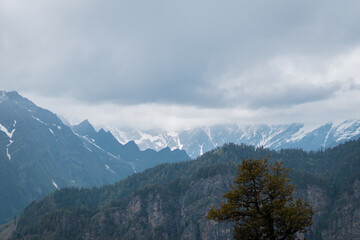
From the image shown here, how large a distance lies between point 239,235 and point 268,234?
432cm

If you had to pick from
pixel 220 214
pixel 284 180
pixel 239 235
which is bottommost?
pixel 239 235

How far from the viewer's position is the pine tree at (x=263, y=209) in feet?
163

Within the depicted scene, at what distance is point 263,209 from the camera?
5091 cm

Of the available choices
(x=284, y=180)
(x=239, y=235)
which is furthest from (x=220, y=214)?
(x=284, y=180)

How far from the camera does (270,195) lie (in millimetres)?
51938

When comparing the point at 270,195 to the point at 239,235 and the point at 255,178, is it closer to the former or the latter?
the point at 255,178

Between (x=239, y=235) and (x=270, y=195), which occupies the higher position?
(x=270, y=195)

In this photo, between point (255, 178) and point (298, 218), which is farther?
point (255, 178)

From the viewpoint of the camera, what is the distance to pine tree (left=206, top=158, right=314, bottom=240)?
49.6 metres

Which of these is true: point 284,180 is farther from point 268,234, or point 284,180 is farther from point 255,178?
point 268,234

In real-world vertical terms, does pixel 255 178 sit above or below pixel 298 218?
above

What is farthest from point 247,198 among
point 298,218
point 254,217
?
point 298,218

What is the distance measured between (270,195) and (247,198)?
3162mm

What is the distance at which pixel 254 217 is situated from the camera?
5103 cm
